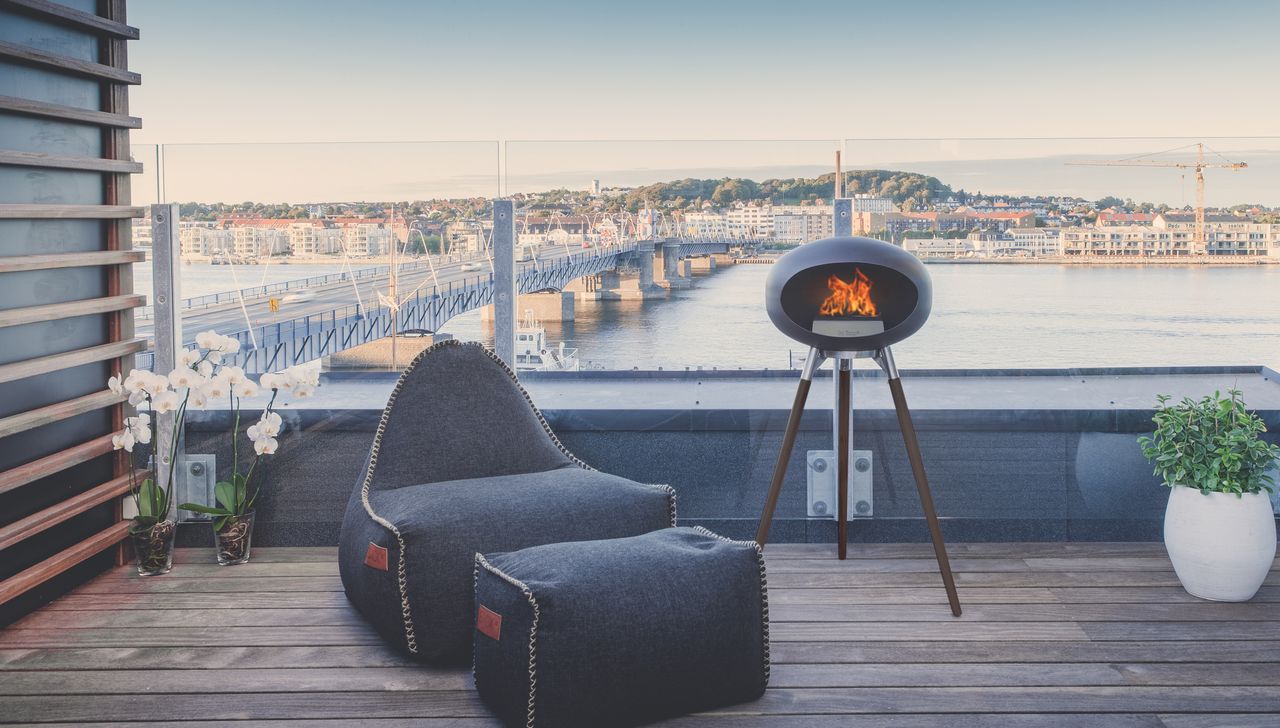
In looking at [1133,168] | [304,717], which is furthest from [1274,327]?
[304,717]

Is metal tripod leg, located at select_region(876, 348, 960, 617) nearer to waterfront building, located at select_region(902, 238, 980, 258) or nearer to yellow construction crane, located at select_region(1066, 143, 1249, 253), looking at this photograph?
waterfront building, located at select_region(902, 238, 980, 258)

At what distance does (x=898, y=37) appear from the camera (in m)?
12.1

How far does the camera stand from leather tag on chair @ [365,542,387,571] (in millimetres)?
2924

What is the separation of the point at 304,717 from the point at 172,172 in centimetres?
232

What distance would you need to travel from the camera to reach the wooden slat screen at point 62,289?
10.5 ft

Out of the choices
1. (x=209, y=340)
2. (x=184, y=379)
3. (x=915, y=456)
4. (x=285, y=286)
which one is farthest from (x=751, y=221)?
(x=184, y=379)

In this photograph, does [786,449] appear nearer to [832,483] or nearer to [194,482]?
[832,483]

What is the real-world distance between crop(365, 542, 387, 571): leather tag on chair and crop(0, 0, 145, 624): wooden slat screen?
100 cm

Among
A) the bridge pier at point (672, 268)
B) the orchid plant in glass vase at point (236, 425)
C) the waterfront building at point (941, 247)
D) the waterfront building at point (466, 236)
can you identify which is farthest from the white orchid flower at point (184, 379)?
the waterfront building at point (941, 247)

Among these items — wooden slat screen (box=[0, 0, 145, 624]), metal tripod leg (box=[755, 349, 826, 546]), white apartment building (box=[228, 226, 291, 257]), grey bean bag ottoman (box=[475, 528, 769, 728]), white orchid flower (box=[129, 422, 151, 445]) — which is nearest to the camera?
grey bean bag ottoman (box=[475, 528, 769, 728])

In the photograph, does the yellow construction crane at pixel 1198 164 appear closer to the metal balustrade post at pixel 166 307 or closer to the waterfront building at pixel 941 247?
the waterfront building at pixel 941 247

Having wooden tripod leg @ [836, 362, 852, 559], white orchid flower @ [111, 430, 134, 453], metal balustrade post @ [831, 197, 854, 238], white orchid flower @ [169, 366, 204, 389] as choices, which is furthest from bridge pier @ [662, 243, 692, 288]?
white orchid flower @ [111, 430, 134, 453]

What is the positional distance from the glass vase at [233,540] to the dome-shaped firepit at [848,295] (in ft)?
6.38

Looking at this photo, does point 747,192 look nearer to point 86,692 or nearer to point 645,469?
point 645,469
